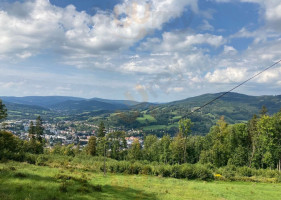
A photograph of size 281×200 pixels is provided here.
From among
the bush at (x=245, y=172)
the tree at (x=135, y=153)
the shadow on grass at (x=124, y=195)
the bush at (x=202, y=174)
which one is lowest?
the tree at (x=135, y=153)

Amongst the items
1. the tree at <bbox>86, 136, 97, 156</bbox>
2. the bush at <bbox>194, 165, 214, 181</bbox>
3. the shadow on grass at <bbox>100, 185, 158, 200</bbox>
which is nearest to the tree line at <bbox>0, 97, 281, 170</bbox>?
the tree at <bbox>86, 136, 97, 156</bbox>

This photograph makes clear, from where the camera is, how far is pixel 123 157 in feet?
261

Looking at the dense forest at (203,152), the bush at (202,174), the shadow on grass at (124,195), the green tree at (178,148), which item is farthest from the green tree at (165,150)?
the shadow on grass at (124,195)

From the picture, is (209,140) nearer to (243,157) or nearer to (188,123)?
(243,157)

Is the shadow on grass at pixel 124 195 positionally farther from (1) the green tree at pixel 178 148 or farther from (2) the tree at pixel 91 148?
(2) the tree at pixel 91 148

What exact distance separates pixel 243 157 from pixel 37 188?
56.8 meters

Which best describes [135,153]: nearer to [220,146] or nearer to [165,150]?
[165,150]

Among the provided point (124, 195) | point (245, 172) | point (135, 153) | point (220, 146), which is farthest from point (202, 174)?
point (135, 153)

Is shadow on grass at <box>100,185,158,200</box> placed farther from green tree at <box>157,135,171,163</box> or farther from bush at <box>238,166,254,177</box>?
green tree at <box>157,135,171,163</box>

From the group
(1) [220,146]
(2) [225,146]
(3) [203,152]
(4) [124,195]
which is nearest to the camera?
(4) [124,195]

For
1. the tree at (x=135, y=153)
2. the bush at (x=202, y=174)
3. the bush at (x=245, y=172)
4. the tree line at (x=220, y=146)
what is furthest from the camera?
the tree at (x=135, y=153)

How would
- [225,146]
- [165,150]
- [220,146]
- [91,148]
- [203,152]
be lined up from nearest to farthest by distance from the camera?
[220,146] → [225,146] → [203,152] → [165,150] → [91,148]

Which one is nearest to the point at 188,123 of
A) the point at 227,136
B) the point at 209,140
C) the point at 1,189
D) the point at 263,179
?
the point at 227,136

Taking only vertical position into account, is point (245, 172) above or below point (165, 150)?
above
